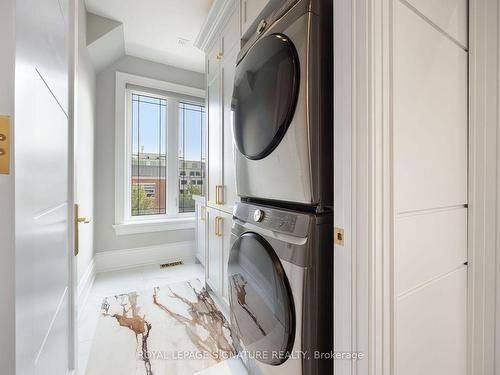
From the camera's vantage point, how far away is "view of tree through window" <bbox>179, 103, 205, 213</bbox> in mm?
3168

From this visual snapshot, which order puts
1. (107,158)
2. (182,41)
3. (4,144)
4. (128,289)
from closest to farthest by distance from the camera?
(4,144) → (128,289) → (182,41) → (107,158)

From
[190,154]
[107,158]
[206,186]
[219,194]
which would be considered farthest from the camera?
[190,154]

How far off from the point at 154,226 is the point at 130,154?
0.94 metres

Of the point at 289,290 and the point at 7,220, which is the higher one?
the point at 7,220

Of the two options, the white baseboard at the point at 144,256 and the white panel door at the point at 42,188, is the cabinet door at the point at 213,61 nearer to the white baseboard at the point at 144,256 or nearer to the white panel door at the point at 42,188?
the white panel door at the point at 42,188

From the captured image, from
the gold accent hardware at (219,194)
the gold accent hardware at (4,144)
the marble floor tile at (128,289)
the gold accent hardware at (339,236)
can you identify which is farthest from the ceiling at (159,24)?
the marble floor tile at (128,289)

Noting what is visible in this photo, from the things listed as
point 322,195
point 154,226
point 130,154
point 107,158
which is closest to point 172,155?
point 130,154

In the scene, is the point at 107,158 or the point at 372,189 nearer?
the point at 372,189

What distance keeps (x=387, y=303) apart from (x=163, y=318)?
1.67 meters

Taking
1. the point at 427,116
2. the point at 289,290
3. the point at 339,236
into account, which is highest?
the point at 427,116

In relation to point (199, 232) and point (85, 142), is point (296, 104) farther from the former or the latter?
point (199, 232)

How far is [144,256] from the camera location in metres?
2.86

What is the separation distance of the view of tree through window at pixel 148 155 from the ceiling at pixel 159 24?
0.56m

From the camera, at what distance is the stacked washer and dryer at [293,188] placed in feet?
2.37
